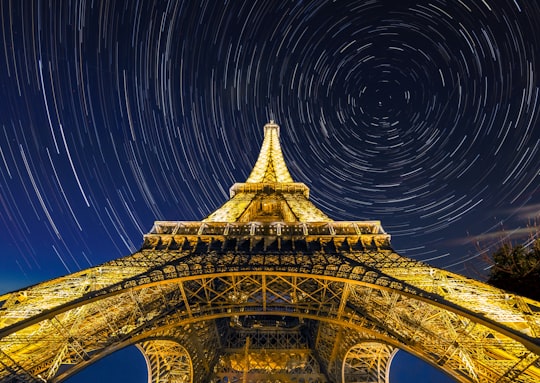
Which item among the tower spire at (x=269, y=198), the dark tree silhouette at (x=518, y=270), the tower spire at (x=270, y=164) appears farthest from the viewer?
the tower spire at (x=270, y=164)

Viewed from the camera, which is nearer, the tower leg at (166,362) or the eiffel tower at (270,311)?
the eiffel tower at (270,311)

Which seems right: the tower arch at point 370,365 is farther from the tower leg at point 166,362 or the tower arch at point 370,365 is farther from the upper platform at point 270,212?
the tower leg at point 166,362

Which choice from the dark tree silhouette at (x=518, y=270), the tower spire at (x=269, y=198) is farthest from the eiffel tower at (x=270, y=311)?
the dark tree silhouette at (x=518, y=270)

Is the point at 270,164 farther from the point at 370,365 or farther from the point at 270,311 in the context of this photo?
the point at 270,311

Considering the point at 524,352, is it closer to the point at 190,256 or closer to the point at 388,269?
the point at 388,269

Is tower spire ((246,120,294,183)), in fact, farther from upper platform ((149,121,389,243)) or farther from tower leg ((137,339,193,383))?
tower leg ((137,339,193,383))

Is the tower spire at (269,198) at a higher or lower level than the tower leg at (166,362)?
higher

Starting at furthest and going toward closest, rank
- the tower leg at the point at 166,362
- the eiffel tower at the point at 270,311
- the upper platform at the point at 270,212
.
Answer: the tower leg at the point at 166,362 → the upper platform at the point at 270,212 → the eiffel tower at the point at 270,311

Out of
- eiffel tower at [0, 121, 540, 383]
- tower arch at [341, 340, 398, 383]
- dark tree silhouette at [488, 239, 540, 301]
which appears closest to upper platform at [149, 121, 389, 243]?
eiffel tower at [0, 121, 540, 383]

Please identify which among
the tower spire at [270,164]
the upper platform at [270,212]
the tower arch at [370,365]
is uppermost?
the tower spire at [270,164]
